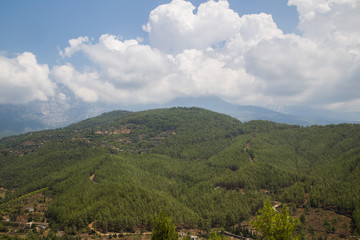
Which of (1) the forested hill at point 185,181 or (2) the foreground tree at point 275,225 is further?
(1) the forested hill at point 185,181

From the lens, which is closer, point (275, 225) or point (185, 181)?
point (275, 225)

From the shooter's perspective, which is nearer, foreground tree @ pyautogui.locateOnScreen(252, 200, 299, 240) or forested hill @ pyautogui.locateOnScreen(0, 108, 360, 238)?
foreground tree @ pyautogui.locateOnScreen(252, 200, 299, 240)

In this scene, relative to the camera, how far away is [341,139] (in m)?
167

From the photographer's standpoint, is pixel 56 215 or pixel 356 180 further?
pixel 356 180

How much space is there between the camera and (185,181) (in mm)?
142875

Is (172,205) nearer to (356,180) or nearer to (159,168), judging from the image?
(159,168)

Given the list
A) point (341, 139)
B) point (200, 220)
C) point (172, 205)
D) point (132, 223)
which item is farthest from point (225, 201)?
point (341, 139)

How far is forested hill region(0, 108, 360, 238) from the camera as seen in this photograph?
90312 mm

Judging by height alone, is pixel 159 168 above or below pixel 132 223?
above

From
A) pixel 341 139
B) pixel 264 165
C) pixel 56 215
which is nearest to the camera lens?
pixel 56 215

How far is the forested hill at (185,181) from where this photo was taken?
90.3 metres

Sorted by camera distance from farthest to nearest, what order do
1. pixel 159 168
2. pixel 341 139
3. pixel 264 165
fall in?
pixel 341 139 < pixel 159 168 < pixel 264 165

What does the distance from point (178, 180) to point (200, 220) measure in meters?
49.7

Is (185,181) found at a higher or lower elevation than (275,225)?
lower
